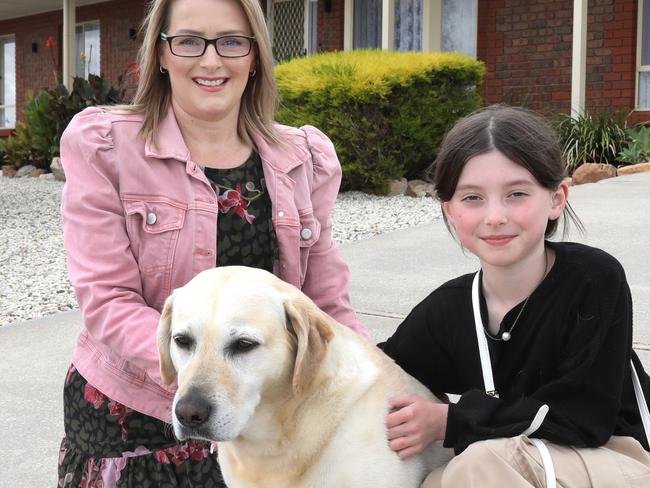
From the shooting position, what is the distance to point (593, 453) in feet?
7.93

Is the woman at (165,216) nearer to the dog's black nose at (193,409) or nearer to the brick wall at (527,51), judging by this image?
the dog's black nose at (193,409)

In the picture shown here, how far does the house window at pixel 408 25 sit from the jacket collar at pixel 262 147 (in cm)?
1360

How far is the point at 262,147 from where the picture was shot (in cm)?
321

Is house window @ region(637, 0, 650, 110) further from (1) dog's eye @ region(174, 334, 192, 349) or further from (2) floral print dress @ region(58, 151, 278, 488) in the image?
(1) dog's eye @ region(174, 334, 192, 349)

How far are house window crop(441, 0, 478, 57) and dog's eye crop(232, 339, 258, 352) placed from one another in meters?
14.1

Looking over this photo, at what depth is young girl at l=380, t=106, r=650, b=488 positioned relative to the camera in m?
2.38

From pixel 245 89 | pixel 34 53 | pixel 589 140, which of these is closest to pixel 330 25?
pixel 589 140

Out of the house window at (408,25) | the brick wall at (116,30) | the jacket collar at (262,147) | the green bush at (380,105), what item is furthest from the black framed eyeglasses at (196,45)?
the brick wall at (116,30)

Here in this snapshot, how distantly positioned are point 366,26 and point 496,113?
1504cm

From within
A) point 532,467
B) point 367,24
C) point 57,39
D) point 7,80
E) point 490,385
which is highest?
point 57,39

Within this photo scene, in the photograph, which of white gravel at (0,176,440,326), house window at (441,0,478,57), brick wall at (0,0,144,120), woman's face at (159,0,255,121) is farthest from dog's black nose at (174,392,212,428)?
brick wall at (0,0,144,120)

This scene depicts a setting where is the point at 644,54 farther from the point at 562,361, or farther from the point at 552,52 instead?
the point at 562,361

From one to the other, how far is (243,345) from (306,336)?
0.16 metres

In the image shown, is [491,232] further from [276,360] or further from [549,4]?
[549,4]
